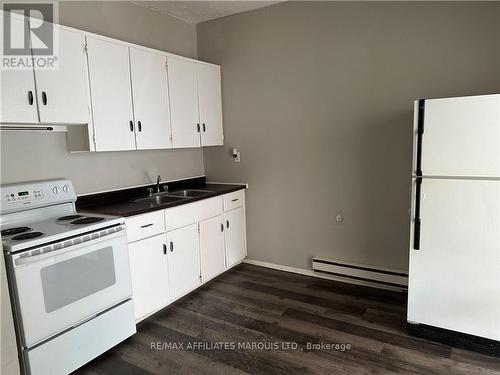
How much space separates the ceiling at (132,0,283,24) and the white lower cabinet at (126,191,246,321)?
6.34ft

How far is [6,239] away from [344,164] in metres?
2.69

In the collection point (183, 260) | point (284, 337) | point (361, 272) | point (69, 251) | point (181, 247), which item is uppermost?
point (69, 251)

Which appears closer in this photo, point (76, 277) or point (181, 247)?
point (76, 277)

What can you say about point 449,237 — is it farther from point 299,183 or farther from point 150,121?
point 150,121

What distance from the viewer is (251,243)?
388cm

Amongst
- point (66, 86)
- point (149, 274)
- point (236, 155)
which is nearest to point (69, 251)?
point (149, 274)

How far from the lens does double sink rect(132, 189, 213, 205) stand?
3202 millimetres

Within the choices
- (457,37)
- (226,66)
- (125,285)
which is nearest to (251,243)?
(125,285)

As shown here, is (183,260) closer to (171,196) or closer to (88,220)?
(171,196)

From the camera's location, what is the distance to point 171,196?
3416 mm

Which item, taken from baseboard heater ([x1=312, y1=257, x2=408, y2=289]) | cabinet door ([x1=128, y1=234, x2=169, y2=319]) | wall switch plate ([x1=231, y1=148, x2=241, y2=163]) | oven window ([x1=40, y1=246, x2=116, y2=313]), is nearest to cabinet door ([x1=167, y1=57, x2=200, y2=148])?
wall switch plate ([x1=231, y1=148, x2=241, y2=163])

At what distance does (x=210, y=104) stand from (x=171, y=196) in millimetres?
1111

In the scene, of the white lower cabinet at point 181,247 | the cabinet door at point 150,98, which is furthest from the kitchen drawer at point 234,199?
the cabinet door at point 150,98

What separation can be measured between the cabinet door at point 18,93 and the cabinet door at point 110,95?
0.43m
